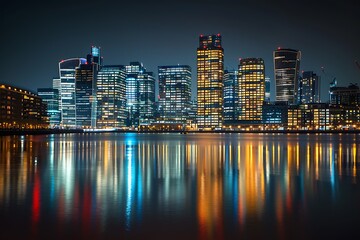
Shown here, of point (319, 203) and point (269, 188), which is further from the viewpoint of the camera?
point (269, 188)

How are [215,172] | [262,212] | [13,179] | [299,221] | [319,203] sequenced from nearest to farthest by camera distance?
[299,221], [262,212], [319,203], [13,179], [215,172]

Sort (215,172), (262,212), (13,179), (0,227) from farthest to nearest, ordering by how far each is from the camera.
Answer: (215,172) < (13,179) < (262,212) < (0,227)

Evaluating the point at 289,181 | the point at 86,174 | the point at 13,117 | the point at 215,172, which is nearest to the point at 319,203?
the point at 289,181

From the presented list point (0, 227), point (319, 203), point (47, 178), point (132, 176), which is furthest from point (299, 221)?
point (47, 178)

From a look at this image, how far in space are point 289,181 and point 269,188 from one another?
4005 millimetres

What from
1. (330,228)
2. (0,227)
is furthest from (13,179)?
(330,228)

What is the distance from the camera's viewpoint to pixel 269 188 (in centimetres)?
2552

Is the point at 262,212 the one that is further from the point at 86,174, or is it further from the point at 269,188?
the point at 86,174

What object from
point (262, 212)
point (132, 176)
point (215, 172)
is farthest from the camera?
point (215, 172)

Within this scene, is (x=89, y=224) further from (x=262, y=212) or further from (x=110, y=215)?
(x=262, y=212)

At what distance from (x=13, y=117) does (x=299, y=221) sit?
19970 cm

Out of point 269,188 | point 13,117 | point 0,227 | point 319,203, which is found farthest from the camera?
point 13,117

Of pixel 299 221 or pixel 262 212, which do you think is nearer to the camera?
pixel 299 221

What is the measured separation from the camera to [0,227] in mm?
15953
